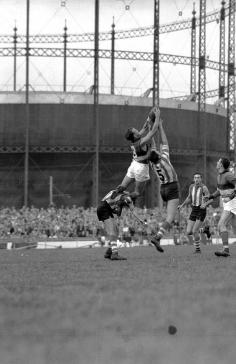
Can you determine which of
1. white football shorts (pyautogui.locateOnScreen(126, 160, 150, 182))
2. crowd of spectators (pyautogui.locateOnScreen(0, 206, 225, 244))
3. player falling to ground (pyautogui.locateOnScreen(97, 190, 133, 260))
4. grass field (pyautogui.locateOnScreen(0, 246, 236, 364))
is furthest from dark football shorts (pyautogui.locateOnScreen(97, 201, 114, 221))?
crowd of spectators (pyautogui.locateOnScreen(0, 206, 225, 244))

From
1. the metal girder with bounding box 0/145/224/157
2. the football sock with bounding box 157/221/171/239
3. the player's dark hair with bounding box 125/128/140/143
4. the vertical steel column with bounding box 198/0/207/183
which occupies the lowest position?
the football sock with bounding box 157/221/171/239

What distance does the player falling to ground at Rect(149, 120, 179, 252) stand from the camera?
15258mm

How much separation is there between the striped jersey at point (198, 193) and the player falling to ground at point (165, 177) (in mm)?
4997

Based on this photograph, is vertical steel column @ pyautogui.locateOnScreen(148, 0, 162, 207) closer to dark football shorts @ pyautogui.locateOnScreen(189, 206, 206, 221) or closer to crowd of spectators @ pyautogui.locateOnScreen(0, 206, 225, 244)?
crowd of spectators @ pyautogui.locateOnScreen(0, 206, 225, 244)

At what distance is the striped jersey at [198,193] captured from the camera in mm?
20969

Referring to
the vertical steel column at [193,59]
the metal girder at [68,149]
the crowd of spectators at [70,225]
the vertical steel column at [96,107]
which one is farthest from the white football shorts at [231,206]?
the vertical steel column at [193,59]

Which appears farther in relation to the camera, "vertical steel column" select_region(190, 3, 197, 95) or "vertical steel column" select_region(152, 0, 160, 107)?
"vertical steel column" select_region(190, 3, 197, 95)

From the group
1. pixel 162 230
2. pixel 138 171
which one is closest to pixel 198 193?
pixel 162 230

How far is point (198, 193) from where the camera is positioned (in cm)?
2111

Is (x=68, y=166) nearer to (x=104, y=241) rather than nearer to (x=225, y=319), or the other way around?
(x=104, y=241)

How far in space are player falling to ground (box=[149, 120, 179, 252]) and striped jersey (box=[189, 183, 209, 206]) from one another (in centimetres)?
500

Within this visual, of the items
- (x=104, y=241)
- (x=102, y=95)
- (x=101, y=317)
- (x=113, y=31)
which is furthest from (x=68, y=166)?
(x=101, y=317)

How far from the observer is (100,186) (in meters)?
55.0

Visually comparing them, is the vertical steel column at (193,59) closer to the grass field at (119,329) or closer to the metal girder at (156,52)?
the metal girder at (156,52)
